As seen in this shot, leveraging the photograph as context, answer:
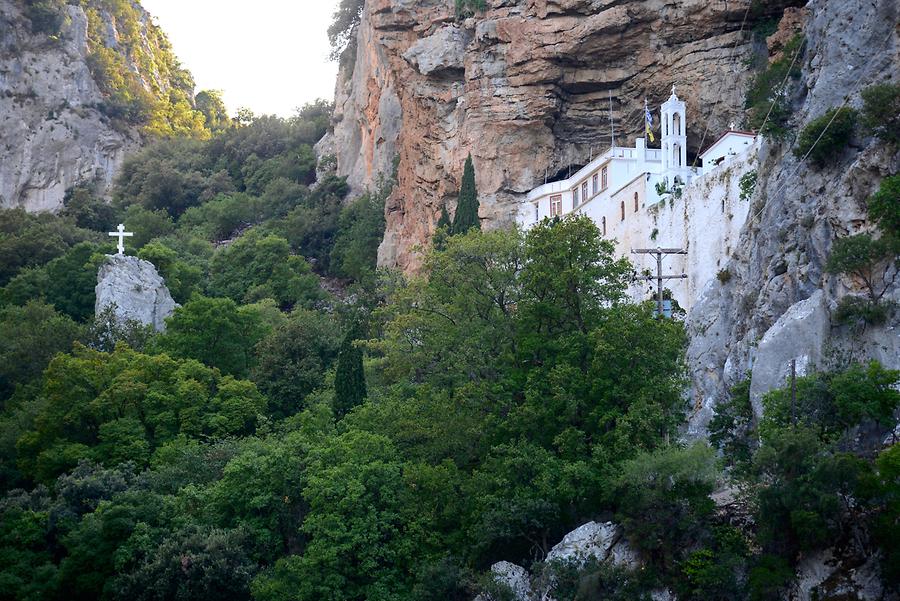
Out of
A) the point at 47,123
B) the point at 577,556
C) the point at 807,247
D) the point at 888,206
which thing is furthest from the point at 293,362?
the point at 47,123

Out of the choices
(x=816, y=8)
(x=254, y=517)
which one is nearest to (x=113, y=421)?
(x=254, y=517)

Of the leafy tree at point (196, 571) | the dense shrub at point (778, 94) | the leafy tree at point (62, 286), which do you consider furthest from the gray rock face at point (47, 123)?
the dense shrub at point (778, 94)

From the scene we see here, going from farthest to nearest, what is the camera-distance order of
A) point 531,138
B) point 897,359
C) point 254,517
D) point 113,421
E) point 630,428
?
point 531,138
point 113,421
point 254,517
point 630,428
point 897,359

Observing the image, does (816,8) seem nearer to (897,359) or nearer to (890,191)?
(890,191)

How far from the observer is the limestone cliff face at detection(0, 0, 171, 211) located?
9931 cm

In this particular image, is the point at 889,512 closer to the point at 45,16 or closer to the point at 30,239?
the point at 30,239

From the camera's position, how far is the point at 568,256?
134 ft

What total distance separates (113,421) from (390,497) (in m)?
15.1

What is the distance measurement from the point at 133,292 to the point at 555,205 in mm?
20458

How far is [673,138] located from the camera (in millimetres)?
54719

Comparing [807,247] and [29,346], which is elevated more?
[807,247]

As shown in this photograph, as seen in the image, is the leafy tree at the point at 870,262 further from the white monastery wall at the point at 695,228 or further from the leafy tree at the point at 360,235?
the leafy tree at the point at 360,235

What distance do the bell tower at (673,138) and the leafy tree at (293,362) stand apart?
1590 cm

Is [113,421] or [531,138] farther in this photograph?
[531,138]
